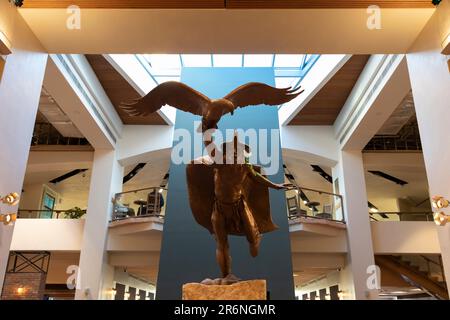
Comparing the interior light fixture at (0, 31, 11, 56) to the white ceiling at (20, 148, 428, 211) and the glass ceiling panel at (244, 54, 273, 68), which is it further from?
the white ceiling at (20, 148, 428, 211)

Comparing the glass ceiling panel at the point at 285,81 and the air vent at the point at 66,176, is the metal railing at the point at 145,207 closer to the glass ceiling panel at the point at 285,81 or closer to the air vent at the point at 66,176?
the air vent at the point at 66,176

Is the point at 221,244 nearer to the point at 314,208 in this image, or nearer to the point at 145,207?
the point at 145,207

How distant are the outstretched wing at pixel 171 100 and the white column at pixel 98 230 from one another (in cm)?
731

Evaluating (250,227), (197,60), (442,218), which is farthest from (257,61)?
(250,227)

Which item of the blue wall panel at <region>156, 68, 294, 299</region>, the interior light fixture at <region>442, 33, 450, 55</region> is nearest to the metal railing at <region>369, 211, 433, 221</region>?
the blue wall panel at <region>156, 68, 294, 299</region>

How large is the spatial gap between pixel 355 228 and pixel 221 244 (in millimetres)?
7639

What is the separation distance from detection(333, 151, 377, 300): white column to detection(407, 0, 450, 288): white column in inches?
199

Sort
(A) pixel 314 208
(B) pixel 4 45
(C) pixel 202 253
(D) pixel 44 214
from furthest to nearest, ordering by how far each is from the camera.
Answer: (D) pixel 44 214 < (A) pixel 314 208 < (C) pixel 202 253 < (B) pixel 4 45

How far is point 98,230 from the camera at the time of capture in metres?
11.0

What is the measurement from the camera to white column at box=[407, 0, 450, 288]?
5.34m

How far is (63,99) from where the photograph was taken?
8.88 meters
